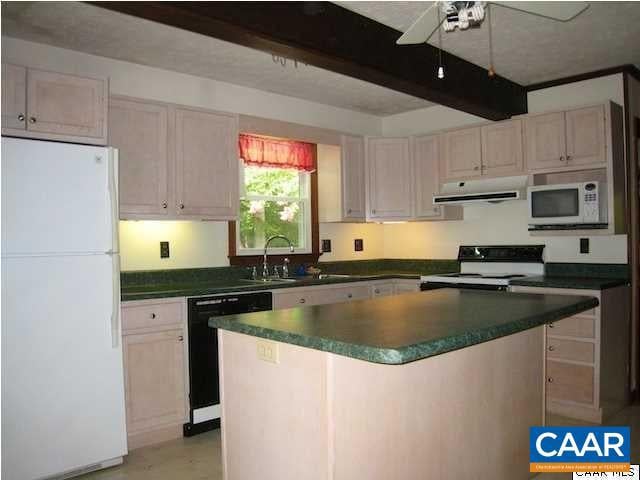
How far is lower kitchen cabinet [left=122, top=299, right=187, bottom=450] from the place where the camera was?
3.12 meters

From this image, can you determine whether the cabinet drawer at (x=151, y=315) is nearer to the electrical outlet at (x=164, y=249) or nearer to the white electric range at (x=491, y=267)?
the electrical outlet at (x=164, y=249)

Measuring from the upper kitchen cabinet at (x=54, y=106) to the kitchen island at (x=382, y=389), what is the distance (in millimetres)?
1519

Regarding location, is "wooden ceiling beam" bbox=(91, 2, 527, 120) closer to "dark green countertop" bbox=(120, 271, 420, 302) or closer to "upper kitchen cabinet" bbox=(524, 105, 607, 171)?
"upper kitchen cabinet" bbox=(524, 105, 607, 171)

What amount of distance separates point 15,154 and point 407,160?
3.14 meters

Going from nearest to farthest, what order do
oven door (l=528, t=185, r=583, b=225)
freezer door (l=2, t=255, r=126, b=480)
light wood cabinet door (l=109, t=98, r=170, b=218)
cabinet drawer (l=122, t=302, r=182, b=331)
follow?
freezer door (l=2, t=255, r=126, b=480) → cabinet drawer (l=122, t=302, r=182, b=331) → light wood cabinet door (l=109, t=98, r=170, b=218) → oven door (l=528, t=185, r=583, b=225)

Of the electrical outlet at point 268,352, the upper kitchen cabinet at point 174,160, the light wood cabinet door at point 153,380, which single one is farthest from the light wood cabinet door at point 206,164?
the electrical outlet at point 268,352

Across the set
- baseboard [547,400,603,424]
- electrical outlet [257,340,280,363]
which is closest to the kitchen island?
electrical outlet [257,340,280,363]

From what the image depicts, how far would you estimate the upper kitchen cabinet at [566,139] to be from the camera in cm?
371

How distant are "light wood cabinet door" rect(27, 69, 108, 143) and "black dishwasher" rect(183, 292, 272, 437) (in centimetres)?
119

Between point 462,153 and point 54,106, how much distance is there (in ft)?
9.95

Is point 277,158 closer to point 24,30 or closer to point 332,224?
point 332,224

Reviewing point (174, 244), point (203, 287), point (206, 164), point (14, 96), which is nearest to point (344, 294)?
point (203, 287)

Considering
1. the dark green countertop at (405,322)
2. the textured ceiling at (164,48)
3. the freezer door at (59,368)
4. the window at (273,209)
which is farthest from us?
the window at (273,209)

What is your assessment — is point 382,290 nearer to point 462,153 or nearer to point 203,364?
point 462,153
